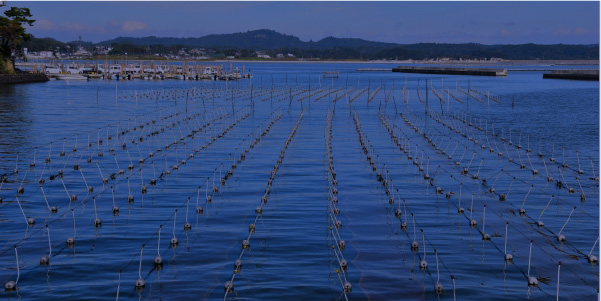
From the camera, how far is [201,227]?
93.5ft

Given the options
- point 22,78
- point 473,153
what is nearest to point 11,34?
point 22,78

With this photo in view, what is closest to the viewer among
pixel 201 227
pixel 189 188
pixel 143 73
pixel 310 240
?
pixel 310 240

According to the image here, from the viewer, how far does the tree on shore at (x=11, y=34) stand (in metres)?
122

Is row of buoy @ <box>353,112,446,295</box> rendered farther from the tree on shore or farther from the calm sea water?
the tree on shore

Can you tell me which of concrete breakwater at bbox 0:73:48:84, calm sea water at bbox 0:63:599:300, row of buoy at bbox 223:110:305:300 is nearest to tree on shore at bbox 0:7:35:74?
concrete breakwater at bbox 0:73:48:84

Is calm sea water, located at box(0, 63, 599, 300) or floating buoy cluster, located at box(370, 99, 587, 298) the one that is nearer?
calm sea water, located at box(0, 63, 599, 300)

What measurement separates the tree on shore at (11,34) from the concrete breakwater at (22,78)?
1718 mm

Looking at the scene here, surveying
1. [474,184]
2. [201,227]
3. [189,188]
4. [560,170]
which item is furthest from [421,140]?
[201,227]

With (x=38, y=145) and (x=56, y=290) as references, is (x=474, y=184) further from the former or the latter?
(x=38, y=145)

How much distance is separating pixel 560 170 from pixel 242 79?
137003 millimetres

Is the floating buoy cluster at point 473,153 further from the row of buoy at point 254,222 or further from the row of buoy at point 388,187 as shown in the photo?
the row of buoy at point 254,222

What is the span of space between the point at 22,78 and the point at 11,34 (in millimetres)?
9486

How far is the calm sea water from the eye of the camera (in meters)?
21.8

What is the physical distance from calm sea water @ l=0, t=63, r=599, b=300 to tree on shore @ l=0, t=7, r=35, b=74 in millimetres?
61059
